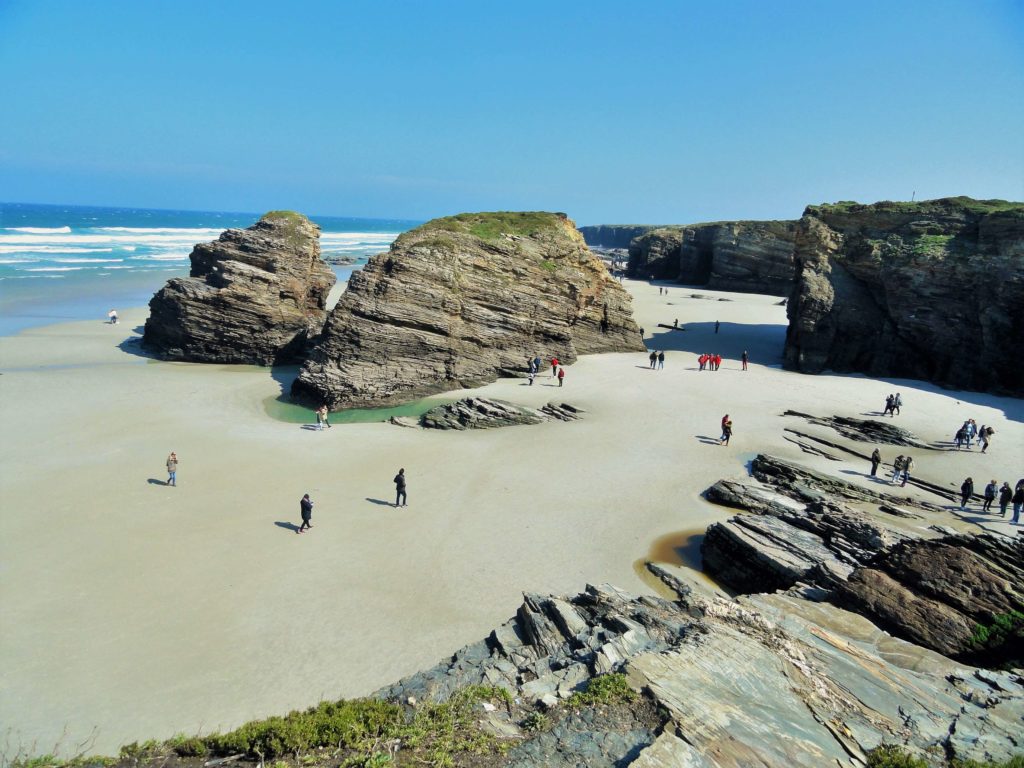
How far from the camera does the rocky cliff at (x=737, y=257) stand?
70125 millimetres

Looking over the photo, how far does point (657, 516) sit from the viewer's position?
17.8 metres

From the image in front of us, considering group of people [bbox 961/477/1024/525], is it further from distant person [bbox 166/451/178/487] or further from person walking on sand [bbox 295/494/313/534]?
distant person [bbox 166/451/178/487]

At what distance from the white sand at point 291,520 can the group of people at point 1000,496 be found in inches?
26.3

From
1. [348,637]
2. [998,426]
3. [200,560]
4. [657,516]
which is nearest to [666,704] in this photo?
[348,637]

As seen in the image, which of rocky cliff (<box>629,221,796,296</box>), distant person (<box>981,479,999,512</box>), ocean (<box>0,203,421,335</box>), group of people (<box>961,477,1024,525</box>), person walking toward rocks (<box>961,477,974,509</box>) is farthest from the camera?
rocky cliff (<box>629,221,796,296</box>)

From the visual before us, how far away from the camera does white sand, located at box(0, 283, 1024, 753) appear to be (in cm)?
1098

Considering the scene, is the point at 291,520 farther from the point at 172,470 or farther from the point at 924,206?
the point at 924,206

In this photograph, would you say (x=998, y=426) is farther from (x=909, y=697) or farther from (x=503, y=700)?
(x=503, y=700)

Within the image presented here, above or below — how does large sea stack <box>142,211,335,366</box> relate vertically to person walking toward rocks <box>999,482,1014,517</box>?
above

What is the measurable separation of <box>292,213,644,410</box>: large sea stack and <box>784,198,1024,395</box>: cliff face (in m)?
12.2

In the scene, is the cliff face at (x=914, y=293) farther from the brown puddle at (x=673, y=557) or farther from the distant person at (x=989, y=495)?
the brown puddle at (x=673, y=557)

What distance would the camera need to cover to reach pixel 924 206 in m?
34.4

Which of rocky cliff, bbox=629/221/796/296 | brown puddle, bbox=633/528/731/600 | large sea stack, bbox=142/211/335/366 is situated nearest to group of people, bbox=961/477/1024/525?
brown puddle, bbox=633/528/731/600

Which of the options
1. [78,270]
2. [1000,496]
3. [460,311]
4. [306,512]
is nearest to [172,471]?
[306,512]
